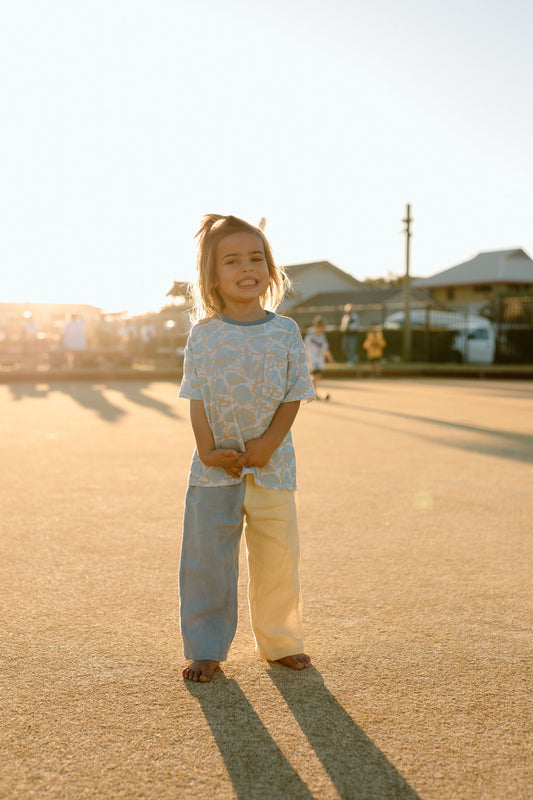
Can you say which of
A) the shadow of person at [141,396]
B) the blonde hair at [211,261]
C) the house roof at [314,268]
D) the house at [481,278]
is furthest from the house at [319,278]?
the blonde hair at [211,261]

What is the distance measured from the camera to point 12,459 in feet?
23.7

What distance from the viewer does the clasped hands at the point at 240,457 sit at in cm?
263

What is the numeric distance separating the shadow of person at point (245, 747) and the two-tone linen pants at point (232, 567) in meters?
0.20

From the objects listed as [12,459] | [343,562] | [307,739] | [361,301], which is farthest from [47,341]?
[361,301]

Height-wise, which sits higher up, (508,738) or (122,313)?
(122,313)

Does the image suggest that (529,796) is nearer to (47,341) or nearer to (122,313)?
(47,341)

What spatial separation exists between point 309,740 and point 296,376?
3.77ft

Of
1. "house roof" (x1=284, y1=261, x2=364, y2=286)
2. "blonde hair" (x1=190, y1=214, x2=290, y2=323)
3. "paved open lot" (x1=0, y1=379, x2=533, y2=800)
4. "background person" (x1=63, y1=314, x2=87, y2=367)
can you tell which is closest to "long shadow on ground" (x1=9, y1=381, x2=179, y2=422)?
"background person" (x1=63, y1=314, x2=87, y2=367)

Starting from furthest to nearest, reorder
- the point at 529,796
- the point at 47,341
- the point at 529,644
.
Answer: the point at 47,341, the point at 529,644, the point at 529,796

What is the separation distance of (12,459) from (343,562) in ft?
13.8

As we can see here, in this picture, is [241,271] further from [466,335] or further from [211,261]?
[466,335]

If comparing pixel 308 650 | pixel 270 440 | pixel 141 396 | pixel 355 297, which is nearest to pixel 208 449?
pixel 270 440

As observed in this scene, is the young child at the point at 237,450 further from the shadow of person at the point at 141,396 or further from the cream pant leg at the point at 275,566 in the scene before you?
the shadow of person at the point at 141,396

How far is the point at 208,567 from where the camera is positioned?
2711 millimetres
